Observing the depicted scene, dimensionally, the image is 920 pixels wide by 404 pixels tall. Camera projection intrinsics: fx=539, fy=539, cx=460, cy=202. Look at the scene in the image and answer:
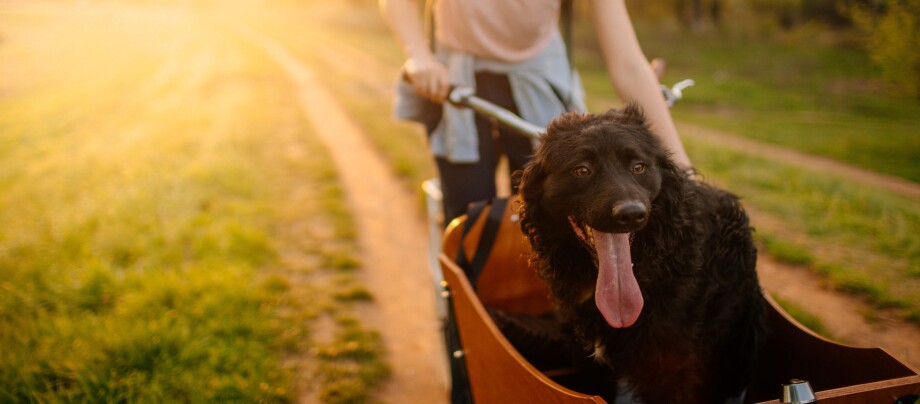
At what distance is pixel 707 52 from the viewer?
19.5 metres

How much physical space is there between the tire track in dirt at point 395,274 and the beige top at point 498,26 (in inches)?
74.8

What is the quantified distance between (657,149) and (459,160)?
98cm

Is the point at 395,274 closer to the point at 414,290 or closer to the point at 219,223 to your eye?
the point at 414,290

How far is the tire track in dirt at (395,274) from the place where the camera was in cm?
320

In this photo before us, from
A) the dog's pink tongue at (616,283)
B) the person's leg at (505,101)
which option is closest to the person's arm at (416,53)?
the person's leg at (505,101)

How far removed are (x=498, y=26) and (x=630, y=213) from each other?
1184 millimetres

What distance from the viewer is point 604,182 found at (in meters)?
1.57

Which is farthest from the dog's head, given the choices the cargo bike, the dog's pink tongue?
the cargo bike

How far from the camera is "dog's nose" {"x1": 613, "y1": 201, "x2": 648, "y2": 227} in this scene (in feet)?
4.62

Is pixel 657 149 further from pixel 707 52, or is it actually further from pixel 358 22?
pixel 358 22

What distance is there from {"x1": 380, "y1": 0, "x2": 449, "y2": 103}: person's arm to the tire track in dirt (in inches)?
66.9

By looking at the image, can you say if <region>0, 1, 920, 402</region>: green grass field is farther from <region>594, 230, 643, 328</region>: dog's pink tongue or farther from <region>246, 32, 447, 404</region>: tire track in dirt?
<region>594, 230, 643, 328</region>: dog's pink tongue

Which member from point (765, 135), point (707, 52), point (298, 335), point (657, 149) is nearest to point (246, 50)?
point (707, 52)

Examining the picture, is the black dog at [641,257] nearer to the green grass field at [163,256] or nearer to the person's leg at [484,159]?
the person's leg at [484,159]
